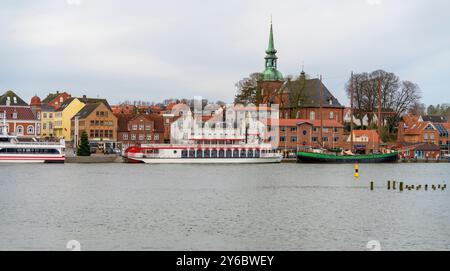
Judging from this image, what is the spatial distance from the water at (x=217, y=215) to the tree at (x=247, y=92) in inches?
2263

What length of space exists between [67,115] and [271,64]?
44.1 meters

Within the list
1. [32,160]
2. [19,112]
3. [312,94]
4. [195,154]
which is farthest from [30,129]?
[312,94]

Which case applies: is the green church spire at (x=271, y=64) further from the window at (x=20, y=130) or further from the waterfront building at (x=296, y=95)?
the window at (x=20, y=130)

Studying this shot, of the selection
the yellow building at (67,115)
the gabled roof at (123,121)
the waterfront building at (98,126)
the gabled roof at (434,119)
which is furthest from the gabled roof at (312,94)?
the yellow building at (67,115)

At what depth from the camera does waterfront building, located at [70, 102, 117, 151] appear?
5049 inches

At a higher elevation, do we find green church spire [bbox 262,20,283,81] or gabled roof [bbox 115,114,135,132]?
green church spire [bbox 262,20,283,81]

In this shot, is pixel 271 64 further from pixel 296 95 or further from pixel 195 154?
pixel 195 154

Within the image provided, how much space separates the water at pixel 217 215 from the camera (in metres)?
32.4

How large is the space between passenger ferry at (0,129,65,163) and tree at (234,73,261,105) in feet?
118

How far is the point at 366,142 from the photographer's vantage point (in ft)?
435

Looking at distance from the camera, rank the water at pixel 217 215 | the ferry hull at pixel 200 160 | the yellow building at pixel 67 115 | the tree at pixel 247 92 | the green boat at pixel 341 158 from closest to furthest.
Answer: the water at pixel 217 215
the ferry hull at pixel 200 160
the green boat at pixel 341 158
the tree at pixel 247 92
the yellow building at pixel 67 115

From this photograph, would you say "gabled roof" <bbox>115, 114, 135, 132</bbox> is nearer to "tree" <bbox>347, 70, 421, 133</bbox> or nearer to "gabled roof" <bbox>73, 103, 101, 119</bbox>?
"gabled roof" <bbox>73, 103, 101, 119</bbox>

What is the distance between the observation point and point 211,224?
124 ft

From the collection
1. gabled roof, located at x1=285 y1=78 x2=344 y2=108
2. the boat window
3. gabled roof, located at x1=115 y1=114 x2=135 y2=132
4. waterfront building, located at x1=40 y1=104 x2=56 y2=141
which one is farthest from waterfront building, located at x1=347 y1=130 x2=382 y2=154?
waterfront building, located at x1=40 y1=104 x2=56 y2=141
